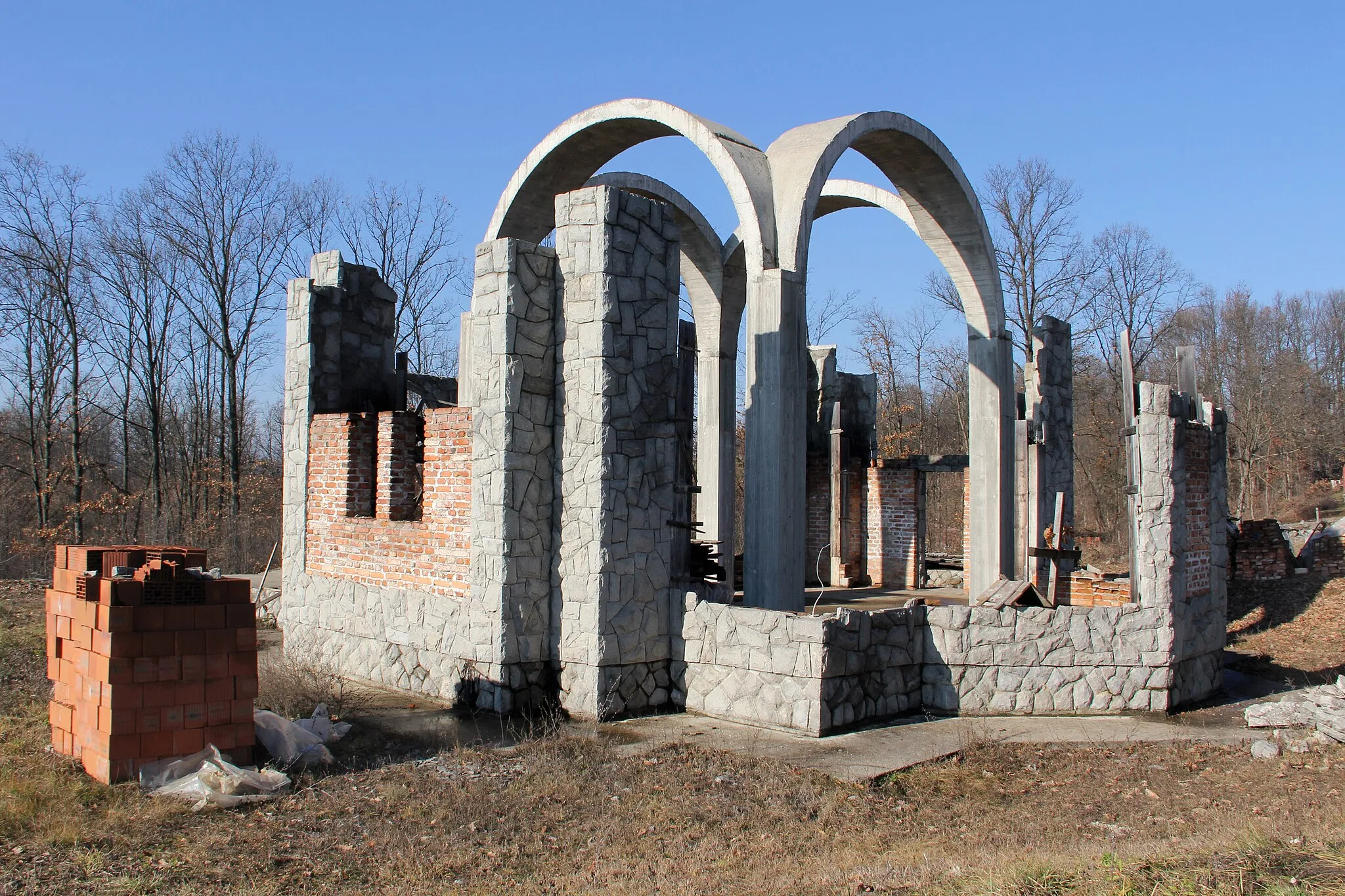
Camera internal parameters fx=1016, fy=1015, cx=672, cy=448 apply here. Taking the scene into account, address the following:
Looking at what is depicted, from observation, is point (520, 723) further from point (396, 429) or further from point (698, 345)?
point (698, 345)

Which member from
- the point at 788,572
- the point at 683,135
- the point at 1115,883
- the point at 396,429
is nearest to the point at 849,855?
the point at 1115,883

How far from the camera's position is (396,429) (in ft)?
33.6

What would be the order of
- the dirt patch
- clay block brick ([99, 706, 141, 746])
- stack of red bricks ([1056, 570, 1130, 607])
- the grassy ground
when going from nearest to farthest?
the grassy ground, clay block brick ([99, 706, 141, 746]), the dirt patch, stack of red bricks ([1056, 570, 1130, 607])

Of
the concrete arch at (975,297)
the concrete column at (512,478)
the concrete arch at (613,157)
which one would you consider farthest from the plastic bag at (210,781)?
the concrete arch at (975,297)

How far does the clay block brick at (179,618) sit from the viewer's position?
6406 mm

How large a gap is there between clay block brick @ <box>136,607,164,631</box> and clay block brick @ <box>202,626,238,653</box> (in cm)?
28

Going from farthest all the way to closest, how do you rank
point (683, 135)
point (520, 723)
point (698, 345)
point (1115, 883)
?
point (698, 345), point (683, 135), point (520, 723), point (1115, 883)

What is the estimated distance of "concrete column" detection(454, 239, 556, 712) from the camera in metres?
8.35

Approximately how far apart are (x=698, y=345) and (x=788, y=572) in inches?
279

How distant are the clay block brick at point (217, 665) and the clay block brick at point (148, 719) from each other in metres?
0.35

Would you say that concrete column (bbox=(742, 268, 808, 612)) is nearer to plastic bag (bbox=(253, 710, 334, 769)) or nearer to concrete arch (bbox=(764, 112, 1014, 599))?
concrete arch (bbox=(764, 112, 1014, 599))

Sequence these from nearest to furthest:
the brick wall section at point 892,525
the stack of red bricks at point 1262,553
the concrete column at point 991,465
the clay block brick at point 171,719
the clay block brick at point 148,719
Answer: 1. the clay block brick at point 148,719
2. the clay block brick at point 171,719
3. the concrete column at point 991,465
4. the stack of red bricks at point 1262,553
5. the brick wall section at point 892,525

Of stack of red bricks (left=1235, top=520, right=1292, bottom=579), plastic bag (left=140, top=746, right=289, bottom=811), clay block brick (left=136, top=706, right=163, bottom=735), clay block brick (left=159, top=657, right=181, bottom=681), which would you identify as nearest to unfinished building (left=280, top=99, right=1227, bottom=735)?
plastic bag (left=140, top=746, right=289, bottom=811)

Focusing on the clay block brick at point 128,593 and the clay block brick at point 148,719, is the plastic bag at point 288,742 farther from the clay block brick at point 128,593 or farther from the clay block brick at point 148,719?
the clay block brick at point 128,593
